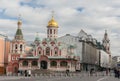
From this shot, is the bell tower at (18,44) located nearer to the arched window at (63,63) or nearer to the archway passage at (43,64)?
the archway passage at (43,64)

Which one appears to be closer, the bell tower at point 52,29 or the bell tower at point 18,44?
the bell tower at point 18,44

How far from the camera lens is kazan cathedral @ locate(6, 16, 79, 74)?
342 feet

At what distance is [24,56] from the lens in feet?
354

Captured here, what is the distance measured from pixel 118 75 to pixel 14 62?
5222 centimetres

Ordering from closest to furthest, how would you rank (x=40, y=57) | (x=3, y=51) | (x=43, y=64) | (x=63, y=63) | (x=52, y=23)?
(x=63, y=63)
(x=40, y=57)
(x=43, y=64)
(x=3, y=51)
(x=52, y=23)

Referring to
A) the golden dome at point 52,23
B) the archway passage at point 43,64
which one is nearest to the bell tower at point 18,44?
the archway passage at point 43,64

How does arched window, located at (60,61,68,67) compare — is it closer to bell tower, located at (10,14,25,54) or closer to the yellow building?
bell tower, located at (10,14,25,54)

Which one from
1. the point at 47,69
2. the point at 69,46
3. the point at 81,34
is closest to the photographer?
the point at 47,69

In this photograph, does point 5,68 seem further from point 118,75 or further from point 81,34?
point 81,34

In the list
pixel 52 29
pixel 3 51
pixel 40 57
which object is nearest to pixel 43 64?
pixel 40 57

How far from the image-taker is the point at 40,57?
347ft

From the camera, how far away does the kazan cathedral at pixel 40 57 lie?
4107 inches

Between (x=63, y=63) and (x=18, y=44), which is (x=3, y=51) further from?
(x=63, y=63)

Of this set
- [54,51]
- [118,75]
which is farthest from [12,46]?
[118,75]
